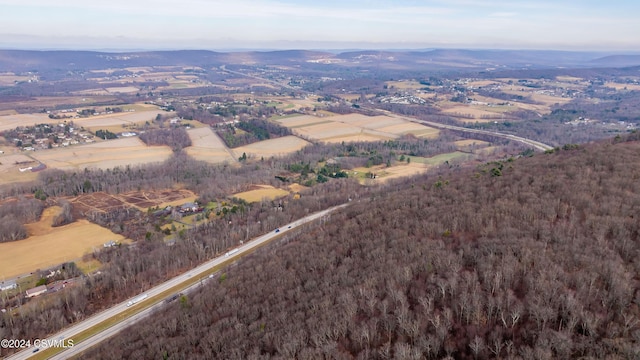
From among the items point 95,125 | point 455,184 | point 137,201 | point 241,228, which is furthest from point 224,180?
point 95,125

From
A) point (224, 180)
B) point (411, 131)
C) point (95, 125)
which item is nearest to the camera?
point (224, 180)

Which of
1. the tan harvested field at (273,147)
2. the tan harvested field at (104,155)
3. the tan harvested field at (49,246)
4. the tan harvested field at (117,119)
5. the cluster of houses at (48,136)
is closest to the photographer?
the tan harvested field at (49,246)

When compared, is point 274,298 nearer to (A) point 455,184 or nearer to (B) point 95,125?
(A) point 455,184

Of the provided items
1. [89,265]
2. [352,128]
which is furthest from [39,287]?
[352,128]

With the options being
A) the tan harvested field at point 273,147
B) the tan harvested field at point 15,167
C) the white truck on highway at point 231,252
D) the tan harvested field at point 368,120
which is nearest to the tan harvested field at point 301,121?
the tan harvested field at point 368,120

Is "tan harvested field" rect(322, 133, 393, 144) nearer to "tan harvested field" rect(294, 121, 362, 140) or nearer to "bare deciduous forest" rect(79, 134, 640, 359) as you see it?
"tan harvested field" rect(294, 121, 362, 140)

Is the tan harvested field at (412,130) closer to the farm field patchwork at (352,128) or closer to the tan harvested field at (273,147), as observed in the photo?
the farm field patchwork at (352,128)
